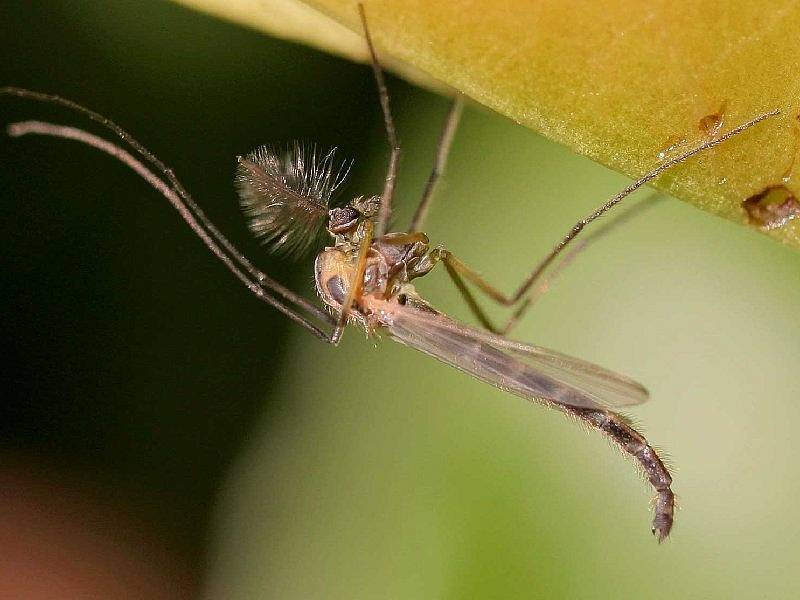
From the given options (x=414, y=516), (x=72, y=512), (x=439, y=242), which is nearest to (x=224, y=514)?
(x=72, y=512)

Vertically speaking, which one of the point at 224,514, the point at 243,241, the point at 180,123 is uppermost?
the point at 180,123

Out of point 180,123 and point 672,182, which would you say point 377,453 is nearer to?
point 180,123

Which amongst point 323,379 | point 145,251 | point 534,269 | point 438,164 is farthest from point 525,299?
point 145,251

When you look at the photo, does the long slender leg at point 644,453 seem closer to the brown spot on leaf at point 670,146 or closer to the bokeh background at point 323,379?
the bokeh background at point 323,379

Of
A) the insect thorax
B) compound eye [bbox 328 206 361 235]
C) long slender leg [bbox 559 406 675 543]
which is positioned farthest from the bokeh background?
compound eye [bbox 328 206 361 235]

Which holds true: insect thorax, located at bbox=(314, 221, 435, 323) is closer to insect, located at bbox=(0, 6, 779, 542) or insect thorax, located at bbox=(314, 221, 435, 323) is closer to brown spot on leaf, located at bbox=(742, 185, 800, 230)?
insect, located at bbox=(0, 6, 779, 542)

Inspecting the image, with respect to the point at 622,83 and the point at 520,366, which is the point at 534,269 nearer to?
the point at 520,366
